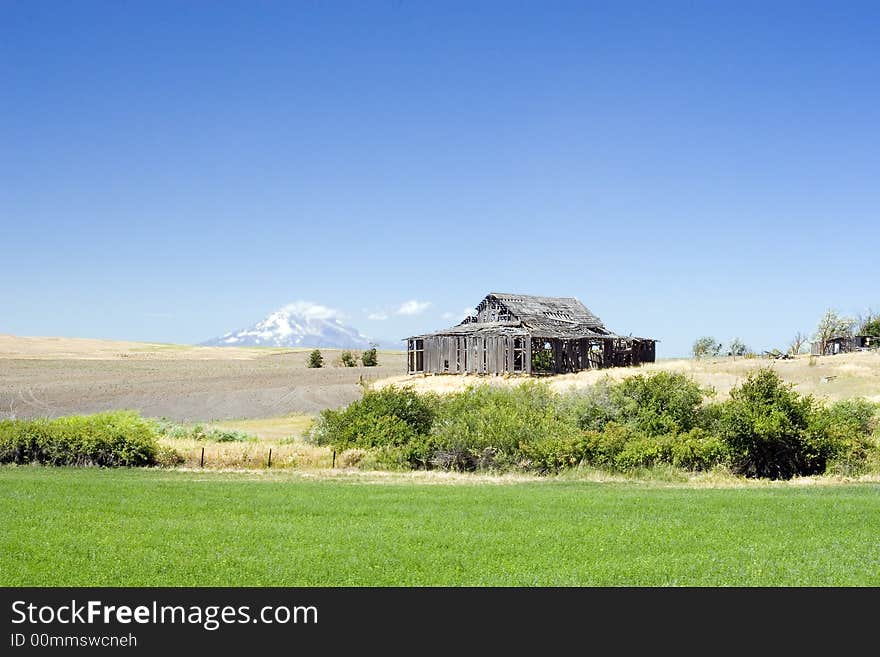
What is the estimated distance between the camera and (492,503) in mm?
21219

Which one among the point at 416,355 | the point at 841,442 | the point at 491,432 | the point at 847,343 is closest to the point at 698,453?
the point at 841,442

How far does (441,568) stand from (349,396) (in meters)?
48.6

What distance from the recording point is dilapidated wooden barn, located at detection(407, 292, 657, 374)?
66.8 meters

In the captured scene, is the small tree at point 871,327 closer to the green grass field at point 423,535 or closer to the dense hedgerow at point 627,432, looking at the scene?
the dense hedgerow at point 627,432

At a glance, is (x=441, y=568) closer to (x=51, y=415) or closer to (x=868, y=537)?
(x=868, y=537)

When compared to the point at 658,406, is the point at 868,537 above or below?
below

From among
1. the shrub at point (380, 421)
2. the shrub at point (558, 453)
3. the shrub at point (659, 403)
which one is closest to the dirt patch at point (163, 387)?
the shrub at point (380, 421)

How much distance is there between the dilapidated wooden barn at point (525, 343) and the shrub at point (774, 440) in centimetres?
3367

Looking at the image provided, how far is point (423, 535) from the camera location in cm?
1666

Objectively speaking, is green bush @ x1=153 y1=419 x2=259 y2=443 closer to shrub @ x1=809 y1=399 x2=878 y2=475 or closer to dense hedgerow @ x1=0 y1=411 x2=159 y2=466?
dense hedgerow @ x1=0 y1=411 x2=159 y2=466

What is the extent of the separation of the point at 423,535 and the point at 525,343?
49.9 meters

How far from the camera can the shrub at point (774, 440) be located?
30906 millimetres
